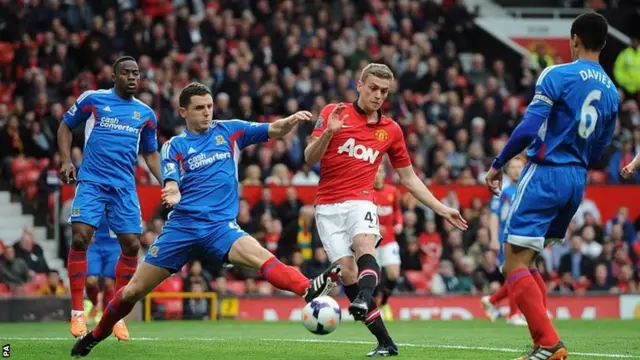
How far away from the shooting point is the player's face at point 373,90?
10484 millimetres

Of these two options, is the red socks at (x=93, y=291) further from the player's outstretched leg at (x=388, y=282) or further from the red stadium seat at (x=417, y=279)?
the red stadium seat at (x=417, y=279)

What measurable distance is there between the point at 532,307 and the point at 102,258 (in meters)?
7.19

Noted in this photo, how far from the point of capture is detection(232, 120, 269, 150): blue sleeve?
34.7 feet

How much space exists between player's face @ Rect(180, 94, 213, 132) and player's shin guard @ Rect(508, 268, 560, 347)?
2.89m

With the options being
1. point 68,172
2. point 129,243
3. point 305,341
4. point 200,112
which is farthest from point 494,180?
point 68,172

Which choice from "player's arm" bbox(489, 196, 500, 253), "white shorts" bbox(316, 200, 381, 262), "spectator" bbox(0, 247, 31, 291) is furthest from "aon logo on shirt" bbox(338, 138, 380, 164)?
"spectator" bbox(0, 247, 31, 291)

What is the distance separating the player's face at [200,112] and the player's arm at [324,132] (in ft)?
2.87

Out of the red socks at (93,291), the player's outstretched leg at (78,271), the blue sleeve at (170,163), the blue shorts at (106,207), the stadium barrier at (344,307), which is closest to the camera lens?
the blue sleeve at (170,163)

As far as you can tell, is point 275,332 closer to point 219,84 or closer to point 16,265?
point 16,265

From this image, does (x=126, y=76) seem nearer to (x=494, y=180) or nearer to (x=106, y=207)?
(x=106, y=207)

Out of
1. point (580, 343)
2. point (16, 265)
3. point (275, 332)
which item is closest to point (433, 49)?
point (16, 265)

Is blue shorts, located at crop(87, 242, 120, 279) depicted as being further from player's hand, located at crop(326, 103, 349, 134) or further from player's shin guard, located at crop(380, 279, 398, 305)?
player's hand, located at crop(326, 103, 349, 134)

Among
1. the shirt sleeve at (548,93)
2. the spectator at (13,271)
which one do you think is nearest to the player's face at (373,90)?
the shirt sleeve at (548,93)

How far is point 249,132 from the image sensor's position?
10578 mm
